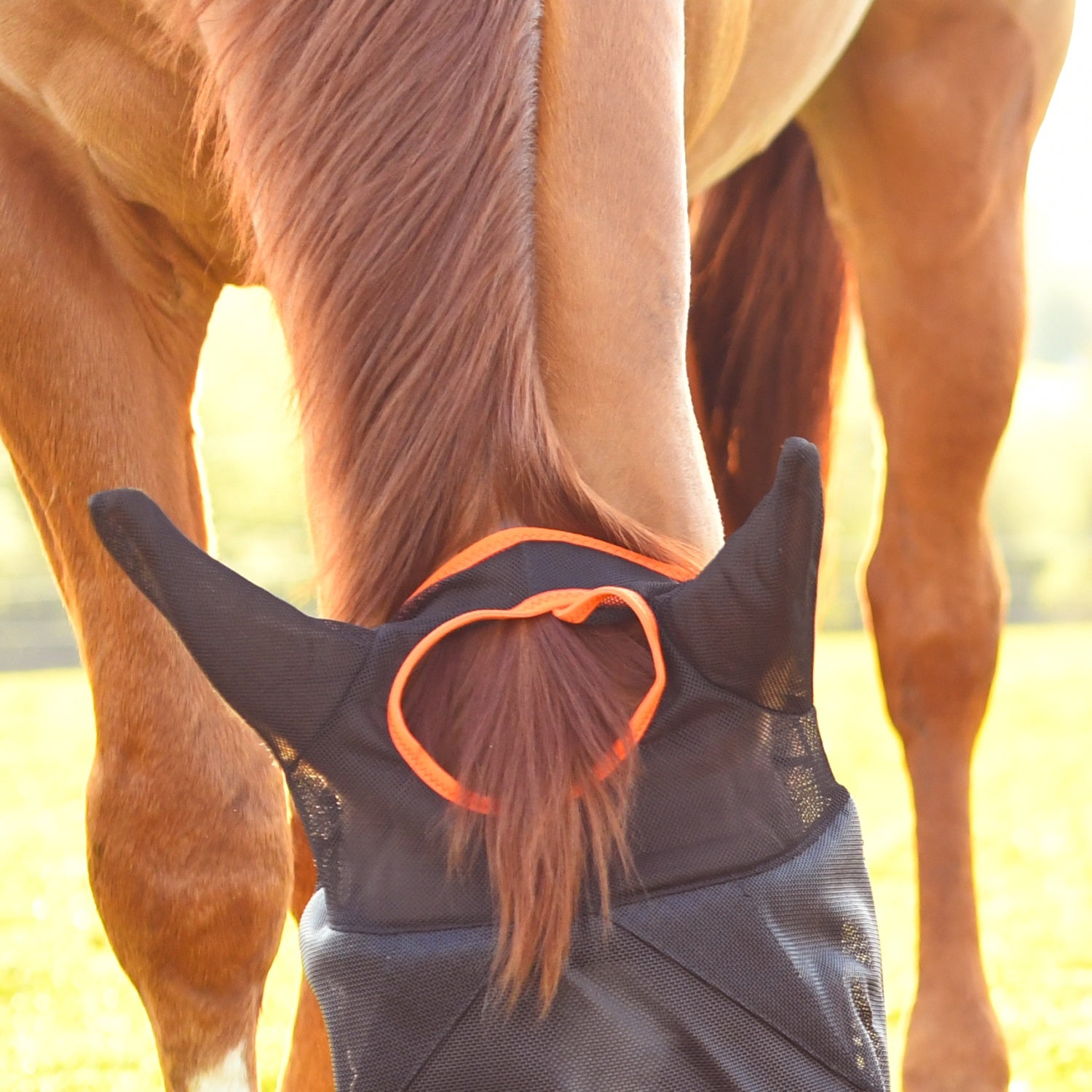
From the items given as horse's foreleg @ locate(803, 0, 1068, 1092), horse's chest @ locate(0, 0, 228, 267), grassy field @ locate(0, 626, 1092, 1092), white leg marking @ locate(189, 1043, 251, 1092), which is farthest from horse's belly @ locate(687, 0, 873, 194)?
grassy field @ locate(0, 626, 1092, 1092)

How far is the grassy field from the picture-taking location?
254 centimetres

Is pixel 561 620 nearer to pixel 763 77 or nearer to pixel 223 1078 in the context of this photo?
pixel 223 1078

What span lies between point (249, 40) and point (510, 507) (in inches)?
20.0

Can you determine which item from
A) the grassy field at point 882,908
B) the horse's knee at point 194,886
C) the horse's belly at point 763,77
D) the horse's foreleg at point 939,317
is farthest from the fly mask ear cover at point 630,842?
the horse's foreleg at point 939,317

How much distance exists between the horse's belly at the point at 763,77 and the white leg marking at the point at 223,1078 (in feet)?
4.30

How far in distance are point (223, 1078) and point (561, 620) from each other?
3.10 feet

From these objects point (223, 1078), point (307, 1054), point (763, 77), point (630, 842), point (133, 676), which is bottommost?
point (307, 1054)

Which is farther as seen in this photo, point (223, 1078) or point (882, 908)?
point (882, 908)

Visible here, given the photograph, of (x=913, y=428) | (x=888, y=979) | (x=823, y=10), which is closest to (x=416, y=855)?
(x=823, y=10)

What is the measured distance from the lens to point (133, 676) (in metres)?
1.71

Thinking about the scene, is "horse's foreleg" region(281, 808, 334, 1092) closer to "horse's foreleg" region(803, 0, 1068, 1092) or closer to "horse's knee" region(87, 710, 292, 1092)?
"horse's knee" region(87, 710, 292, 1092)

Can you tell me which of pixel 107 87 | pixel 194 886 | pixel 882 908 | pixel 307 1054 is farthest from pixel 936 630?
pixel 107 87

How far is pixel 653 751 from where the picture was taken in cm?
105

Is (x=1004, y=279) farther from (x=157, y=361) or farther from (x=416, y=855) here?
(x=416, y=855)
